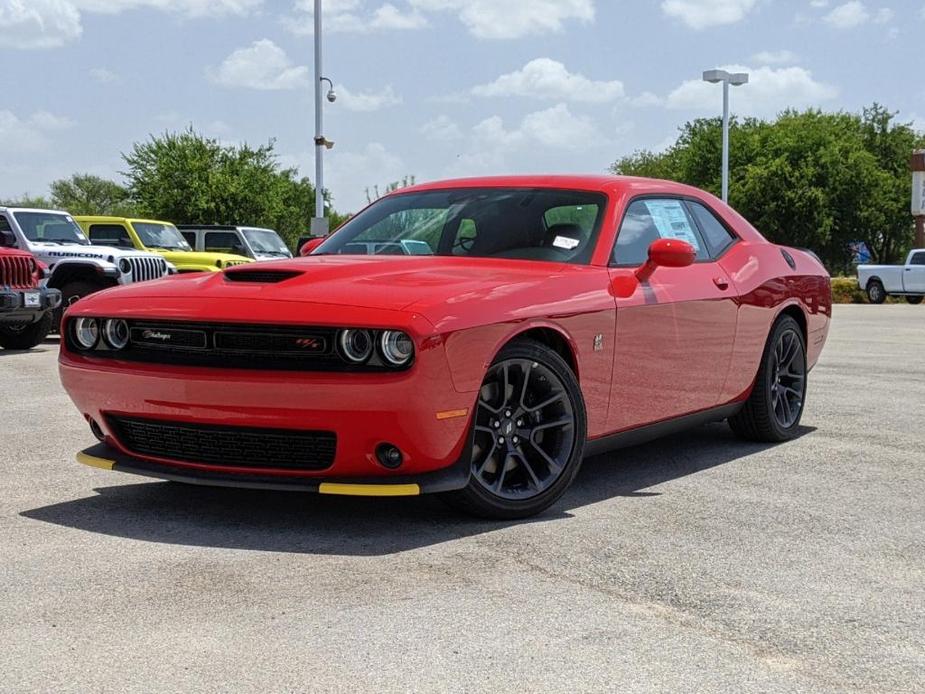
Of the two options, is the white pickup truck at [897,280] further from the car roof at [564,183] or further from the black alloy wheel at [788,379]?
the car roof at [564,183]

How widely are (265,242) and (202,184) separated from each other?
22830 mm

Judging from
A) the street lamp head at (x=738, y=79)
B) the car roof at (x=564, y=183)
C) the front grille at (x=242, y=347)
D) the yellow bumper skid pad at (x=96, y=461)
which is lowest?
the yellow bumper skid pad at (x=96, y=461)

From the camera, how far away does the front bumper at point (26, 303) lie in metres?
13.9

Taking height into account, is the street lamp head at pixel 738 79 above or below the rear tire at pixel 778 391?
above

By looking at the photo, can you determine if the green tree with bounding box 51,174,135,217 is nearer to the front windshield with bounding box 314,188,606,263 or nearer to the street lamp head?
the street lamp head

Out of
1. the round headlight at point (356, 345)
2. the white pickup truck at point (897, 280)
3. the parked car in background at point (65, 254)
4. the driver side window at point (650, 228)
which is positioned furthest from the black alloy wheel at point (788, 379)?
the white pickup truck at point (897, 280)

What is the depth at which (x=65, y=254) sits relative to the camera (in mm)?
17188

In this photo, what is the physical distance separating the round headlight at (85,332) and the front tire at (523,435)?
5.32ft

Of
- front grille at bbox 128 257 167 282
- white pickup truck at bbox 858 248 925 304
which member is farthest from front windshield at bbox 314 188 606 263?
white pickup truck at bbox 858 248 925 304

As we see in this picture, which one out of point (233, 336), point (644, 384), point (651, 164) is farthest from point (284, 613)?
point (651, 164)

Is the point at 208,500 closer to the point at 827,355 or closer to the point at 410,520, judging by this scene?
the point at 410,520

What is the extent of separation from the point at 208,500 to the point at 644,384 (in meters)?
2.01

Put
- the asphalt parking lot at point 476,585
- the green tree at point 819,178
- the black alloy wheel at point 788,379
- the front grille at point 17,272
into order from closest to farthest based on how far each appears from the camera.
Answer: the asphalt parking lot at point 476,585 < the black alloy wheel at point 788,379 < the front grille at point 17,272 < the green tree at point 819,178

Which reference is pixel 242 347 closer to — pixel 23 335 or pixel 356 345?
pixel 356 345
